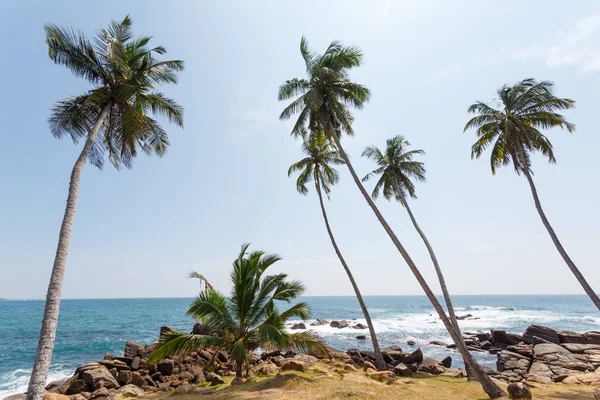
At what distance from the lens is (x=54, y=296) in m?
7.71

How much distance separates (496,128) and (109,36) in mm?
19487

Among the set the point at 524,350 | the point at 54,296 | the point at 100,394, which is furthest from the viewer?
the point at 524,350

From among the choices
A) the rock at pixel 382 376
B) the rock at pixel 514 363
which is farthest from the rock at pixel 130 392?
the rock at pixel 514 363

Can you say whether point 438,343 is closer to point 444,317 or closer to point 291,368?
point 444,317

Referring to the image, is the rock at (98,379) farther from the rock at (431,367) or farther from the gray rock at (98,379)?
the rock at (431,367)

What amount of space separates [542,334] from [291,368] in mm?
25486

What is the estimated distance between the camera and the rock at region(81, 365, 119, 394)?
1427cm

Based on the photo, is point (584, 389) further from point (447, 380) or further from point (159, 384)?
point (159, 384)

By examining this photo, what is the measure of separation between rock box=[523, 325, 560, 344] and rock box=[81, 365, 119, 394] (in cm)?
3208

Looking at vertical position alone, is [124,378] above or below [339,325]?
above

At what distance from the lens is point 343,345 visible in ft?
106

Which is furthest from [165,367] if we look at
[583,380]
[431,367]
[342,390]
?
[583,380]

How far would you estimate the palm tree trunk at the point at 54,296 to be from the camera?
273 inches

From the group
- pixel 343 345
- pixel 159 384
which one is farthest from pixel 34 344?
pixel 343 345
